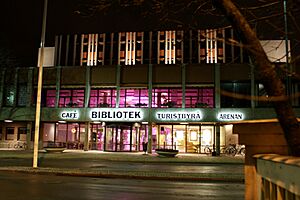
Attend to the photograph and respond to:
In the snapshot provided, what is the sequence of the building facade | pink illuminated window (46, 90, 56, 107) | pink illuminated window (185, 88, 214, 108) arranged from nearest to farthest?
1. the building facade
2. pink illuminated window (185, 88, 214, 108)
3. pink illuminated window (46, 90, 56, 107)

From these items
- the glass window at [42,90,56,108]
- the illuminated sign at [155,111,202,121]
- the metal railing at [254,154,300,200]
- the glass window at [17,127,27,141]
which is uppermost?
the glass window at [42,90,56,108]

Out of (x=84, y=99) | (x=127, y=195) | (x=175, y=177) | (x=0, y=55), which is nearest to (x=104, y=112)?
(x=84, y=99)

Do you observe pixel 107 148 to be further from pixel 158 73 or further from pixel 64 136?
pixel 158 73

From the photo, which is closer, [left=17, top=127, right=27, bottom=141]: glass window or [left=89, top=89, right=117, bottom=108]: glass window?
[left=89, top=89, right=117, bottom=108]: glass window

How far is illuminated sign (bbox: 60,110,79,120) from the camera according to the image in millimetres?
37438

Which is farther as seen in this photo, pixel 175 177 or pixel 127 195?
pixel 175 177

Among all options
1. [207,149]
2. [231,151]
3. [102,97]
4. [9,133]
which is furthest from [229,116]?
[9,133]

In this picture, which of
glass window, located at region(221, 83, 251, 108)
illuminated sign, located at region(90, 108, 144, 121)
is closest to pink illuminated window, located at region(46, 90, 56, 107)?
illuminated sign, located at region(90, 108, 144, 121)

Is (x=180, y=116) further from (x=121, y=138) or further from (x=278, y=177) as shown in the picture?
A: (x=278, y=177)

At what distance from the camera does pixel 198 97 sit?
36.8 meters

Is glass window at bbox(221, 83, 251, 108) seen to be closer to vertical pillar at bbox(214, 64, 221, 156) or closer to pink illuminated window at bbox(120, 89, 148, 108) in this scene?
vertical pillar at bbox(214, 64, 221, 156)

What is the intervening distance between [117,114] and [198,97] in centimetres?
865

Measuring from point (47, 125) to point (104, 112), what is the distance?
799 cm

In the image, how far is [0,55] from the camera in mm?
35438
